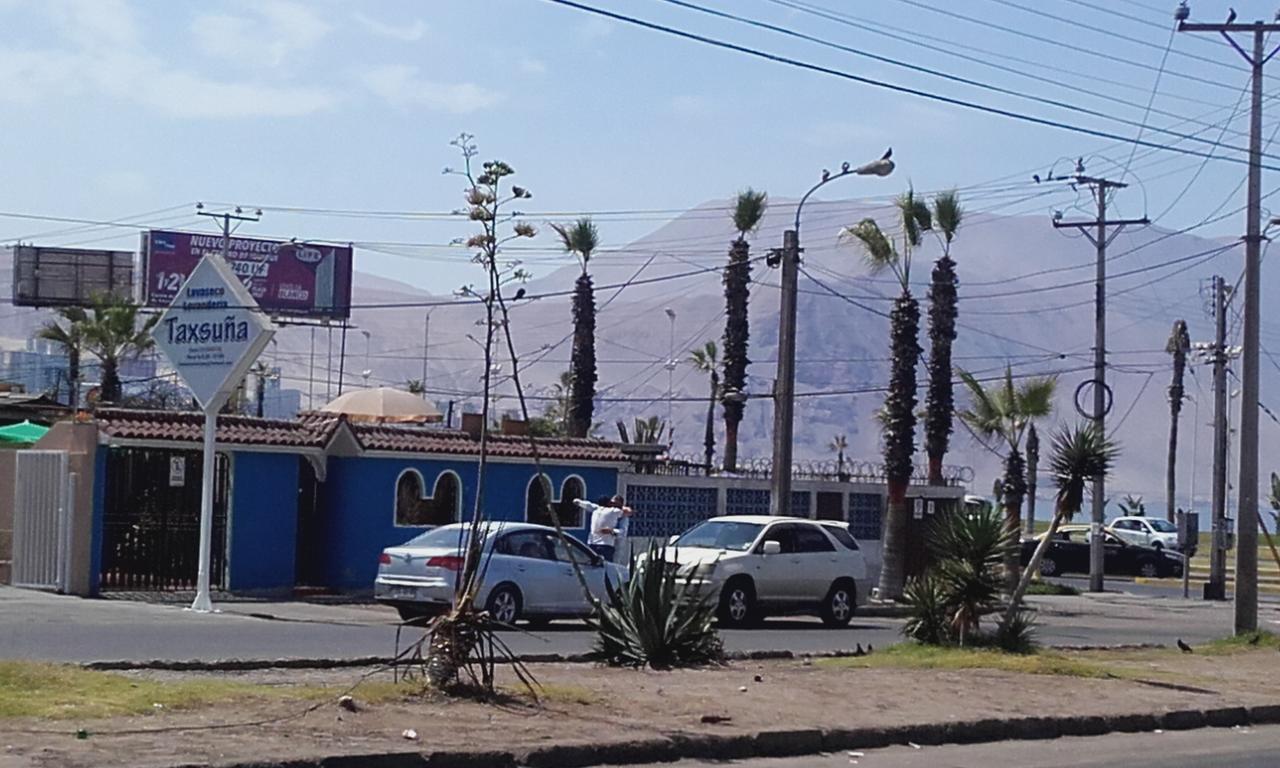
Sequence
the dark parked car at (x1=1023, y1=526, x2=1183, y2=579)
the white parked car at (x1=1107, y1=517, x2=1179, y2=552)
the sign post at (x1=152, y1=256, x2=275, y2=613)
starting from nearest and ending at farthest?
the sign post at (x1=152, y1=256, x2=275, y2=613) < the dark parked car at (x1=1023, y1=526, x2=1183, y2=579) < the white parked car at (x1=1107, y1=517, x2=1179, y2=552)

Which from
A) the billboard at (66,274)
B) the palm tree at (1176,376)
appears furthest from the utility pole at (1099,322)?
the billboard at (66,274)

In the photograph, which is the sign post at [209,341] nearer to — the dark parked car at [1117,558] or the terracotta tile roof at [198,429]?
the terracotta tile roof at [198,429]

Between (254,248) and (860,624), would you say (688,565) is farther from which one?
(254,248)

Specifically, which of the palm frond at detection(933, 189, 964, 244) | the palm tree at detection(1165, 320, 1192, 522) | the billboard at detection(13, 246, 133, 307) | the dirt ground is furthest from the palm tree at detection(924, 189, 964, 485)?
the billboard at detection(13, 246, 133, 307)

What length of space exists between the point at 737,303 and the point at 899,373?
40.3ft

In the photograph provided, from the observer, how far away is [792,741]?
1318cm

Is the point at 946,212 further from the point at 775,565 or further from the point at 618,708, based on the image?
the point at 618,708

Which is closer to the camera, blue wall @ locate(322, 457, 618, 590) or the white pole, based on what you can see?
the white pole

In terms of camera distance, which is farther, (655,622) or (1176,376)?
(1176,376)

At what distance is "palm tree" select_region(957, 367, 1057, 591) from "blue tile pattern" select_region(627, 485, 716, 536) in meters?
9.00

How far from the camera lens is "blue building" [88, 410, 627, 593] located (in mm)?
28266

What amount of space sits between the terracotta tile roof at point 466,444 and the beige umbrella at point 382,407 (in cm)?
621

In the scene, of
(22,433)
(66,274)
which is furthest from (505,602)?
(66,274)

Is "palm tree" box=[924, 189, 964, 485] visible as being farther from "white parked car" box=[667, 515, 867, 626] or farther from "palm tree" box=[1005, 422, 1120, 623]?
"palm tree" box=[1005, 422, 1120, 623]
